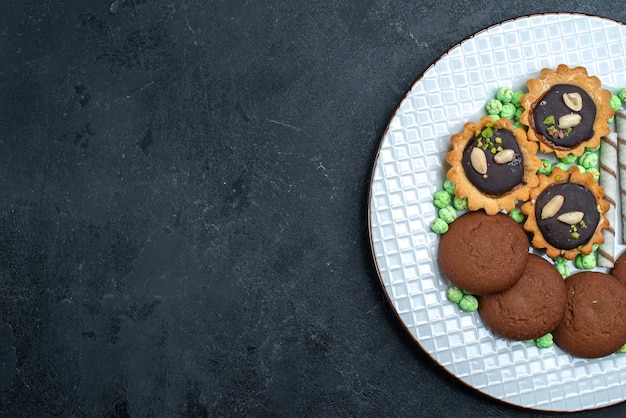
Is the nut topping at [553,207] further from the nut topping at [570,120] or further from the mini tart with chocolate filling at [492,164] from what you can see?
the nut topping at [570,120]

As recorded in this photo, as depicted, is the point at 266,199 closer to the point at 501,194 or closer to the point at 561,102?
the point at 501,194

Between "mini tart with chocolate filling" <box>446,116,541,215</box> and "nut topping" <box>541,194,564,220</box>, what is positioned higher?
"mini tart with chocolate filling" <box>446,116,541,215</box>

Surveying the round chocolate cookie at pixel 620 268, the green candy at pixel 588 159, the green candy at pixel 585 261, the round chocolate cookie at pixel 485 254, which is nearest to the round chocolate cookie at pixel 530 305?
the round chocolate cookie at pixel 485 254

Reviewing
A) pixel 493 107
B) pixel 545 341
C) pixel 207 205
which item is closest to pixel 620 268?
pixel 545 341

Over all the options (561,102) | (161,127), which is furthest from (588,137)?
(161,127)

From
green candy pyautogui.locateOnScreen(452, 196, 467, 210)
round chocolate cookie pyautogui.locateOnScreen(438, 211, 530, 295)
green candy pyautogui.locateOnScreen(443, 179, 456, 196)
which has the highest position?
green candy pyautogui.locateOnScreen(443, 179, 456, 196)

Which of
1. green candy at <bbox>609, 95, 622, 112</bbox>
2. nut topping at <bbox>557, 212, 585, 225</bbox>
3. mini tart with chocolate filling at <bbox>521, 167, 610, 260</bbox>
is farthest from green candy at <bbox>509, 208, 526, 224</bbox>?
green candy at <bbox>609, 95, 622, 112</bbox>

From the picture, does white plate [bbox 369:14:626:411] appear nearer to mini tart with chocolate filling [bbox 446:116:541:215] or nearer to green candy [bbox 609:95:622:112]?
mini tart with chocolate filling [bbox 446:116:541:215]

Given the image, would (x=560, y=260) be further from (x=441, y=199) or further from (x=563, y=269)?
(x=441, y=199)
